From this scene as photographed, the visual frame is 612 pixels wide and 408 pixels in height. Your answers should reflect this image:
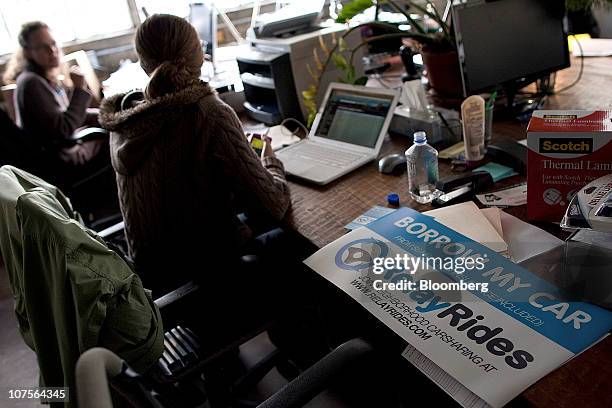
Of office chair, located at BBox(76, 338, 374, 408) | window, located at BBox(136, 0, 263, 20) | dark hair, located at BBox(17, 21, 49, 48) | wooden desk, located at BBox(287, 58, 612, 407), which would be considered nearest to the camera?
office chair, located at BBox(76, 338, 374, 408)

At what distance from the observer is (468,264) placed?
1.00 m

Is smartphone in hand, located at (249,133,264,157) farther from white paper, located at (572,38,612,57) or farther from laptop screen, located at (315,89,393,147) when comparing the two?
white paper, located at (572,38,612,57)

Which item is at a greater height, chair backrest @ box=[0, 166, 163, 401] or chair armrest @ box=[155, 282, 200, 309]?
chair backrest @ box=[0, 166, 163, 401]

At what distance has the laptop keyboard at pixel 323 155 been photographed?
154 cm

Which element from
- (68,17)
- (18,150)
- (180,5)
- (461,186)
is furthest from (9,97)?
(461,186)

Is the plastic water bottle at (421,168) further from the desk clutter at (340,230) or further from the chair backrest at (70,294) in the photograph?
the chair backrest at (70,294)

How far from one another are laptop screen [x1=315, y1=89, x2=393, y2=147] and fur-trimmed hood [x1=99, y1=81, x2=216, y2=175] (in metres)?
0.47

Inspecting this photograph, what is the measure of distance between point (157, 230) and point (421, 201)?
29.4 inches

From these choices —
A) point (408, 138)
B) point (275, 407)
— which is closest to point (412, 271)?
point (275, 407)

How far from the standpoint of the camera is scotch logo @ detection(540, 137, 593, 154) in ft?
3.29

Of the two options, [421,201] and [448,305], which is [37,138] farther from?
[448,305]

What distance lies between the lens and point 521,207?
1180mm

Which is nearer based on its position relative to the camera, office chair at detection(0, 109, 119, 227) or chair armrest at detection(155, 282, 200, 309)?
chair armrest at detection(155, 282, 200, 309)

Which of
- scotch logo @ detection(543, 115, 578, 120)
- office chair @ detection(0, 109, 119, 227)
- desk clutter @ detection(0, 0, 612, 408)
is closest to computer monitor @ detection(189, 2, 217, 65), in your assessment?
desk clutter @ detection(0, 0, 612, 408)
